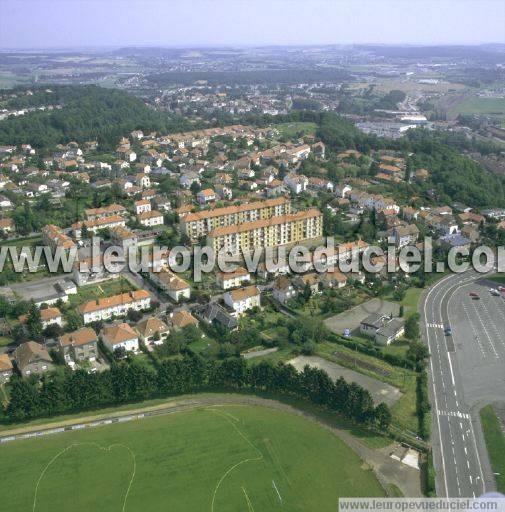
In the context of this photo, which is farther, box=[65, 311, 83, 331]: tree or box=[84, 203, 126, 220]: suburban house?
box=[84, 203, 126, 220]: suburban house

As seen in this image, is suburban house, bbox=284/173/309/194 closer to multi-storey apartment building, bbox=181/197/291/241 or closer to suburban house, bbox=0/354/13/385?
multi-storey apartment building, bbox=181/197/291/241

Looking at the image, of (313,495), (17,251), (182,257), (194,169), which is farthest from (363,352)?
(194,169)

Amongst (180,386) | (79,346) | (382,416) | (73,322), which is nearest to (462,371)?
(382,416)

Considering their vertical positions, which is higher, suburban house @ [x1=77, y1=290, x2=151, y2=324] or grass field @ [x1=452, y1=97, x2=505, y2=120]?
grass field @ [x1=452, y1=97, x2=505, y2=120]

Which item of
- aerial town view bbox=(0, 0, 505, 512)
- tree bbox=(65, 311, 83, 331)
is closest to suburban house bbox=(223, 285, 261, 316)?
aerial town view bbox=(0, 0, 505, 512)

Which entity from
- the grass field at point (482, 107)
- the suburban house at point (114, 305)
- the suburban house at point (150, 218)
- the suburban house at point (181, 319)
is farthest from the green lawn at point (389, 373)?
the grass field at point (482, 107)

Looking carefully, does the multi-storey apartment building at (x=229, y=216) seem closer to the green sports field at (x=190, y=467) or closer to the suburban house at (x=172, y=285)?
the suburban house at (x=172, y=285)

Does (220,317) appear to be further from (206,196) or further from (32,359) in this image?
(206,196)

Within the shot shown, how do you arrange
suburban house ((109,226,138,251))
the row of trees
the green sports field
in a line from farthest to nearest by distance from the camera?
suburban house ((109,226,138,251)) < the row of trees < the green sports field
